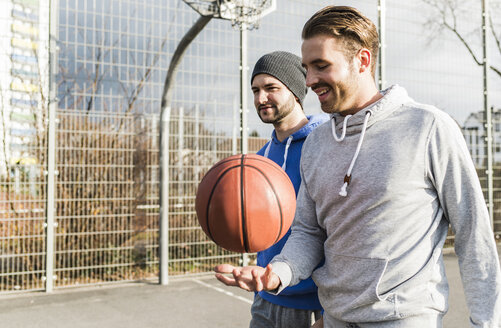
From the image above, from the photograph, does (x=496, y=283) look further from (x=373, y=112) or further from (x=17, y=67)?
(x=17, y=67)

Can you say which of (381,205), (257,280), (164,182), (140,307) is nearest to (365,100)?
(381,205)

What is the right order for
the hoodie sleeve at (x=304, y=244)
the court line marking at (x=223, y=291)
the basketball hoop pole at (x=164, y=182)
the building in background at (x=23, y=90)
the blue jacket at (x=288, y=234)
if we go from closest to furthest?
the hoodie sleeve at (x=304, y=244), the blue jacket at (x=288, y=234), the court line marking at (x=223, y=291), the building in background at (x=23, y=90), the basketball hoop pole at (x=164, y=182)

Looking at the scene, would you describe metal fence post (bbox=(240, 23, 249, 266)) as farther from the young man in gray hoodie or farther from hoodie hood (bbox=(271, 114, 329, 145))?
the young man in gray hoodie

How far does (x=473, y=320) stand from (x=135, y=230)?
5291mm

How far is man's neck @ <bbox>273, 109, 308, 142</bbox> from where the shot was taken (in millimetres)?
2592

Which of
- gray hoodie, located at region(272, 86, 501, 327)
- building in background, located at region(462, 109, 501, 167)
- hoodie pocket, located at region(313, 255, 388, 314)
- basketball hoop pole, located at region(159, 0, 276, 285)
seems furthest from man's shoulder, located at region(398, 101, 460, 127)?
building in background, located at region(462, 109, 501, 167)

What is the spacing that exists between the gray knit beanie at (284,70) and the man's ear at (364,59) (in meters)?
0.89

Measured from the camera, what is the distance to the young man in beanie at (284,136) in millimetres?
2305

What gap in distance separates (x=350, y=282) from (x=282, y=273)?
0.82ft

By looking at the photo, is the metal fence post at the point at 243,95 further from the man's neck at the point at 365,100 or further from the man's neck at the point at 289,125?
the man's neck at the point at 365,100

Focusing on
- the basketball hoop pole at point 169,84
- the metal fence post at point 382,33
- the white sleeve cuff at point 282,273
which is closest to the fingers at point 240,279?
the white sleeve cuff at point 282,273

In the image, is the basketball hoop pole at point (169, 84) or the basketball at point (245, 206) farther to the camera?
the basketball hoop pole at point (169, 84)

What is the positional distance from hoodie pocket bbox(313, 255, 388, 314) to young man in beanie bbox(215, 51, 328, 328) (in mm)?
498

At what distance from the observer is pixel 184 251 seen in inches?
259
